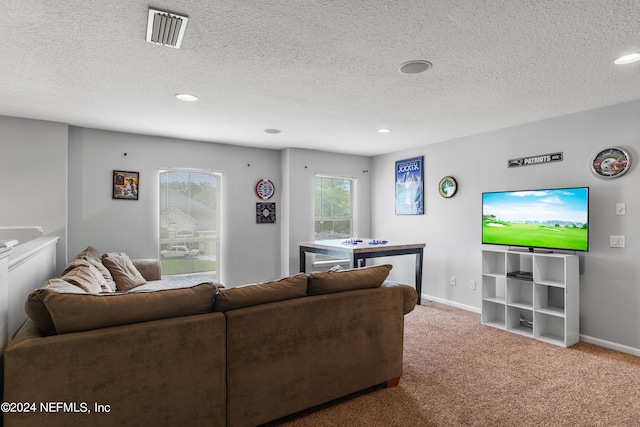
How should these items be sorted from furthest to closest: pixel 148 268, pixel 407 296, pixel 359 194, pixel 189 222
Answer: pixel 359 194 → pixel 189 222 → pixel 148 268 → pixel 407 296

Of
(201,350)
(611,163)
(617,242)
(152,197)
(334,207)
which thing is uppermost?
(611,163)

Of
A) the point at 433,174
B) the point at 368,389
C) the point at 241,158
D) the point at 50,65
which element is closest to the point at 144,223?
the point at 241,158

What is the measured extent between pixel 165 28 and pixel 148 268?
3210mm

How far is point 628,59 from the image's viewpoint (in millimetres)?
2461

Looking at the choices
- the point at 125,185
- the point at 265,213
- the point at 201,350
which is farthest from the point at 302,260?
the point at 201,350

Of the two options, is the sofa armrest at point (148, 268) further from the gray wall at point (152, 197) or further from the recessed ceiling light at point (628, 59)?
the recessed ceiling light at point (628, 59)

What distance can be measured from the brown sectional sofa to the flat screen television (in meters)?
2.05

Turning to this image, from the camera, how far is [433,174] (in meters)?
5.35

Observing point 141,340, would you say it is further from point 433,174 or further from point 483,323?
point 433,174

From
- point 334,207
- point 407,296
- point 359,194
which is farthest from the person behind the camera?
point 359,194

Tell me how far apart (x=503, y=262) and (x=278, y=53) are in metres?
3.57

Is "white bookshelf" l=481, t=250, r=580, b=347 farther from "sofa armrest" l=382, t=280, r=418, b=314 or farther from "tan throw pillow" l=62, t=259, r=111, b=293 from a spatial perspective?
"tan throw pillow" l=62, t=259, r=111, b=293

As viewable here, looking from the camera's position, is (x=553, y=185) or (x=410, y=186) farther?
(x=410, y=186)

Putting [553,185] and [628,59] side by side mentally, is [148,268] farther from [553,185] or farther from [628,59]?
[628,59]
